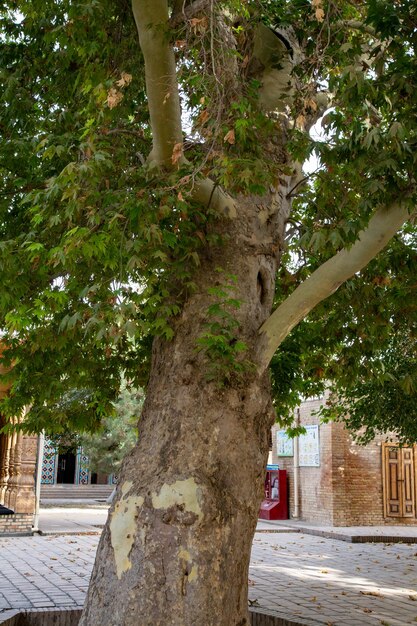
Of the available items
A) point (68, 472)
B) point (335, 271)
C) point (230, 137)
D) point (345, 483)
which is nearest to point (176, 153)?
point (230, 137)

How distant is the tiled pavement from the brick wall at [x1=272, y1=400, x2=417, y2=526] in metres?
4.47

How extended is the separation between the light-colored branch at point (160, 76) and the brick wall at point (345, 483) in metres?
15.9

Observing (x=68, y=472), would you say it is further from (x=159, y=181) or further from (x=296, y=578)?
(x=159, y=181)

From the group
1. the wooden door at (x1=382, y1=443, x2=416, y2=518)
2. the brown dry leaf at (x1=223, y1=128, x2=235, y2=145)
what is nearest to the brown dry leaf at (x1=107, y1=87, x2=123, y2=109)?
the brown dry leaf at (x1=223, y1=128, x2=235, y2=145)

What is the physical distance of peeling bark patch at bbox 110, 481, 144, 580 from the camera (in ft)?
16.3

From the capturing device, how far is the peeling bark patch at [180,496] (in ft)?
16.4

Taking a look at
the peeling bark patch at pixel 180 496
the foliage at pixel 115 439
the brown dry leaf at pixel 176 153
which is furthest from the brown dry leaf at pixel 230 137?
the foliage at pixel 115 439

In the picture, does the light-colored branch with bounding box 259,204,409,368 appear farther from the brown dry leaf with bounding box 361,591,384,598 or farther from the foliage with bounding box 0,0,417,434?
the brown dry leaf with bounding box 361,591,384,598

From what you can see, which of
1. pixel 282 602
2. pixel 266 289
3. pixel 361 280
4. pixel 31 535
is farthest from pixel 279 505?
pixel 266 289

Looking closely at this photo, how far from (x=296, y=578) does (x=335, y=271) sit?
6.56 m

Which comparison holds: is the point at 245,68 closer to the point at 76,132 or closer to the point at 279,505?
the point at 76,132

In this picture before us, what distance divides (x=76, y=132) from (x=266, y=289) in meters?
2.49

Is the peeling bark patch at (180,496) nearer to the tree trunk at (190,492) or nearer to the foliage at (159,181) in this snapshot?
the tree trunk at (190,492)

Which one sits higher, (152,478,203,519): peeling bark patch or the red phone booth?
(152,478,203,519): peeling bark patch
